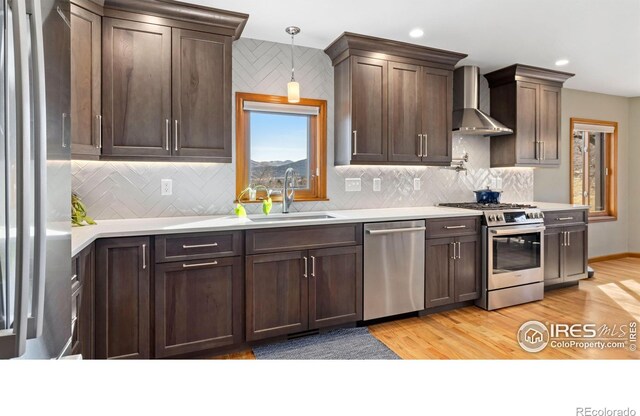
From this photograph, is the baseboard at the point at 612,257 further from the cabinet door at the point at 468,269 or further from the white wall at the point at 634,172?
the cabinet door at the point at 468,269

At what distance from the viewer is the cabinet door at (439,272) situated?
3018 mm

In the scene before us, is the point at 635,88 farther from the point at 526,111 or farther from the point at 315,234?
the point at 315,234

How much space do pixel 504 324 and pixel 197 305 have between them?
2.46 m

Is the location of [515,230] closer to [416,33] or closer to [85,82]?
[416,33]

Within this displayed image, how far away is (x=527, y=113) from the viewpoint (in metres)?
3.91

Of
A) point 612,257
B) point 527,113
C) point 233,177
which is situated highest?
point 527,113

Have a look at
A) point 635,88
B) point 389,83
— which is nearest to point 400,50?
point 389,83

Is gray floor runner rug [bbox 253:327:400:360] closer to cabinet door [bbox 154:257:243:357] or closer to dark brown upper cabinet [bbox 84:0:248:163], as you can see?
cabinet door [bbox 154:257:243:357]

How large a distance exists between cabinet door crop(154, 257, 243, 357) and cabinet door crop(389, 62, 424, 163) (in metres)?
1.82

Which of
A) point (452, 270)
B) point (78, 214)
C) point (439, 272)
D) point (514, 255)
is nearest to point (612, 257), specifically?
point (514, 255)

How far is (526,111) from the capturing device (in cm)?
390

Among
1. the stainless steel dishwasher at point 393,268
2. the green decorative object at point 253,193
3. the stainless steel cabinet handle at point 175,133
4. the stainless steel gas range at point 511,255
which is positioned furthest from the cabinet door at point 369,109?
the stainless steel cabinet handle at point 175,133

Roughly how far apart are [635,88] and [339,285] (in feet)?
17.3

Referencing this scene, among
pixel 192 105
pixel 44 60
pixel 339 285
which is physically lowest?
pixel 339 285
